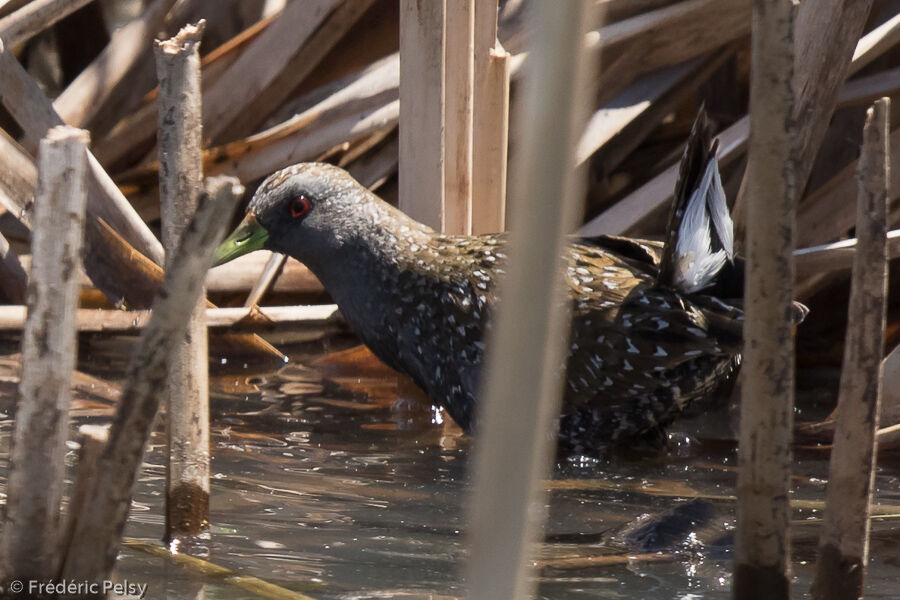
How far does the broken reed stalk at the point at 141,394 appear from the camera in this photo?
1.59 meters

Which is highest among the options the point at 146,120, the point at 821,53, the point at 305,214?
the point at 146,120

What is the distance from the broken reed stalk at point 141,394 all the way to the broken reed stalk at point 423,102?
1.95 metres

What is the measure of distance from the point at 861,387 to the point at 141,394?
106cm

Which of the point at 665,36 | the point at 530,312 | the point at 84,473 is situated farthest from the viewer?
the point at 665,36

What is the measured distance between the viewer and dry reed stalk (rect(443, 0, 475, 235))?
3.48 meters

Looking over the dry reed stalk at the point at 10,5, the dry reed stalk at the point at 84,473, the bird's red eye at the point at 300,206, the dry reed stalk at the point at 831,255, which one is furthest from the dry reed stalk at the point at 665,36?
the dry reed stalk at the point at 84,473

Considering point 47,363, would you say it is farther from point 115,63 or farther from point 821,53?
point 115,63

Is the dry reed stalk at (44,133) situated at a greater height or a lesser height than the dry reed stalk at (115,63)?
lesser

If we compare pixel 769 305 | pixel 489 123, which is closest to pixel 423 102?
pixel 489 123

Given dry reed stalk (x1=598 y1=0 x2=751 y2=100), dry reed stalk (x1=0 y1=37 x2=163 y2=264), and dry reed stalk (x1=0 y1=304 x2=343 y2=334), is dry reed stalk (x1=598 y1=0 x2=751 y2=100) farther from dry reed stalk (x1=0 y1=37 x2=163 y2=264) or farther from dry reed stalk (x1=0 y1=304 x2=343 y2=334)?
dry reed stalk (x1=0 y1=37 x2=163 y2=264)

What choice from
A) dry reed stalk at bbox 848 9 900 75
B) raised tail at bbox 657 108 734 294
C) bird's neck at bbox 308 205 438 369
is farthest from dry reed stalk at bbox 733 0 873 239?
bird's neck at bbox 308 205 438 369

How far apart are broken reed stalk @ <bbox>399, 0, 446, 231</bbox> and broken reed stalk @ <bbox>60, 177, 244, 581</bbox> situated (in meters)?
1.95

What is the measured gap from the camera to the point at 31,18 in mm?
4152

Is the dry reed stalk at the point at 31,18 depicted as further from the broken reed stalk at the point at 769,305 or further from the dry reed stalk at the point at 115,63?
the broken reed stalk at the point at 769,305
